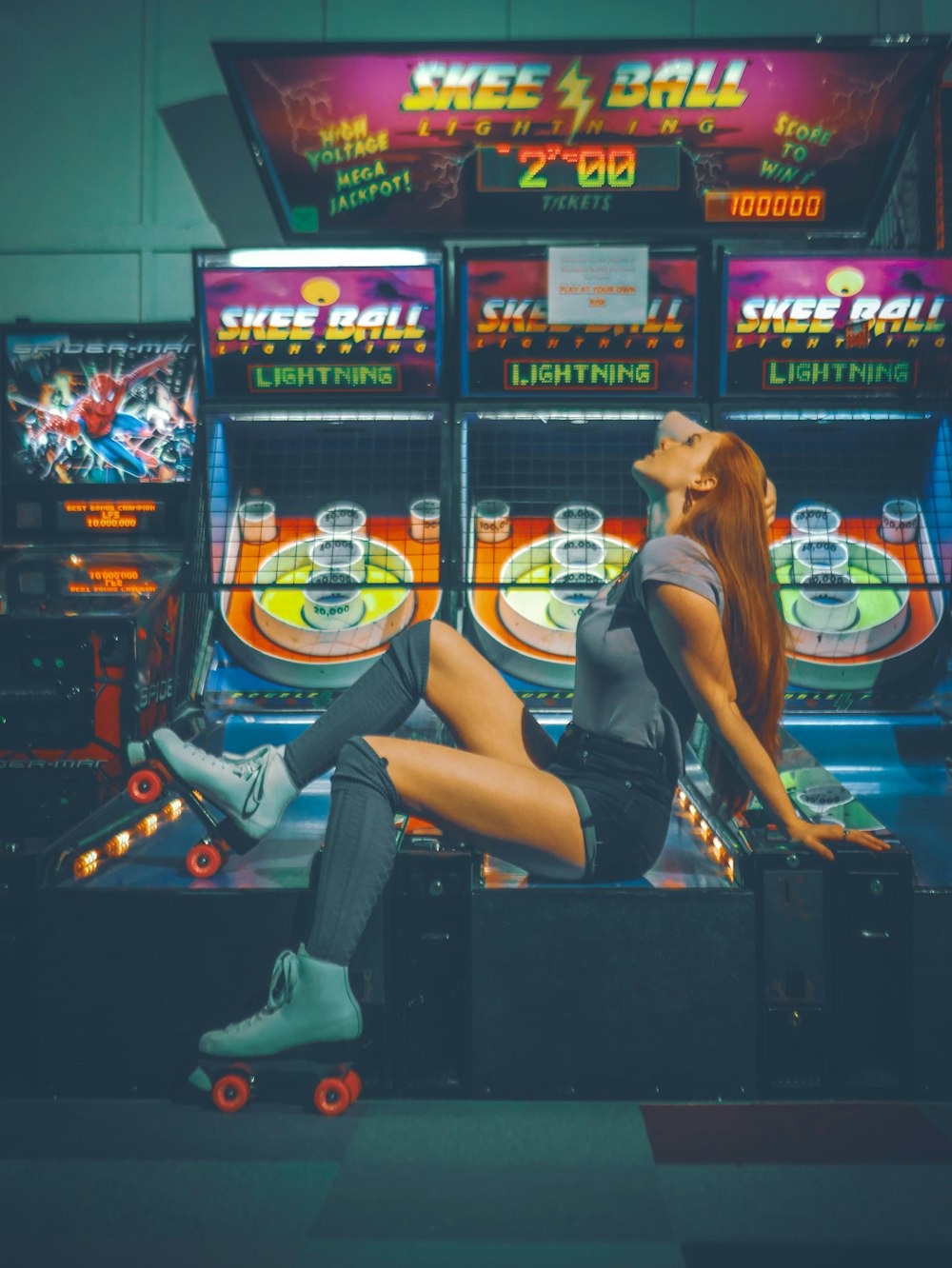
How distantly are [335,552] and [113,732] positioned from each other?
2.36 feet

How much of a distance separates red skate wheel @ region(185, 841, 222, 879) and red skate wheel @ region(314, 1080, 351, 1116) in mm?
462

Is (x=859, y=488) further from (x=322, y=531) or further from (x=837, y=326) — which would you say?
(x=322, y=531)

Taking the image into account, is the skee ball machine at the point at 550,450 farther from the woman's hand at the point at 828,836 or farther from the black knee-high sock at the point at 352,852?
the black knee-high sock at the point at 352,852

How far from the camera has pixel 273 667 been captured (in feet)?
8.81

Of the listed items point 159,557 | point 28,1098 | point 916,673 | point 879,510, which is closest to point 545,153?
point 879,510

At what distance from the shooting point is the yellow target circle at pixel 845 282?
9.08ft

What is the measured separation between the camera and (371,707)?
6.93ft

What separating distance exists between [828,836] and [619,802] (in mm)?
404

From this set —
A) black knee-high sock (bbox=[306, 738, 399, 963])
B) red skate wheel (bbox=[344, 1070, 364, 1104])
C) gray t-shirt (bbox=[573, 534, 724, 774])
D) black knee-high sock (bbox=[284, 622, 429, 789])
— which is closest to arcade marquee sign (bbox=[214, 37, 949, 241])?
gray t-shirt (bbox=[573, 534, 724, 774])

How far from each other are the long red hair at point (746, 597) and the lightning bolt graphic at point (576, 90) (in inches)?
48.7

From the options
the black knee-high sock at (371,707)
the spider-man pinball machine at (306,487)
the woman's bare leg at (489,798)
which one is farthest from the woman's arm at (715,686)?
the spider-man pinball machine at (306,487)

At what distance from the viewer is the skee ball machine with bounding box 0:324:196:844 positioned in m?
2.51

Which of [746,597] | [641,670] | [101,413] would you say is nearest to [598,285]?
[746,597]

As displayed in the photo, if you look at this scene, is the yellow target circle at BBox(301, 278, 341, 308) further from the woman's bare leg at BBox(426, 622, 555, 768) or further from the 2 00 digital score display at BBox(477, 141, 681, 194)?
the woman's bare leg at BBox(426, 622, 555, 768)
